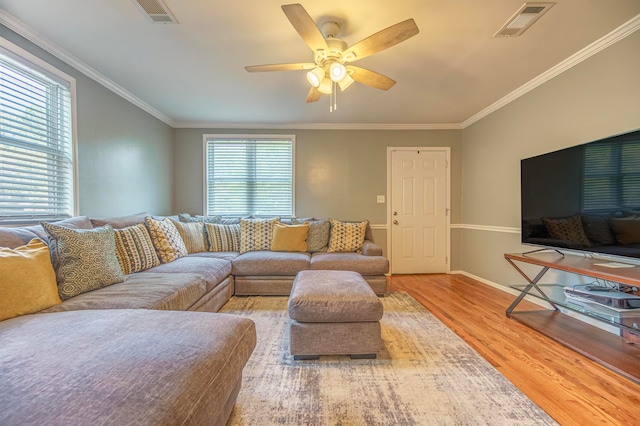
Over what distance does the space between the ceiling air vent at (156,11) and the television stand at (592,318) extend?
132 inches

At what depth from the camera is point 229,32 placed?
2.08 m

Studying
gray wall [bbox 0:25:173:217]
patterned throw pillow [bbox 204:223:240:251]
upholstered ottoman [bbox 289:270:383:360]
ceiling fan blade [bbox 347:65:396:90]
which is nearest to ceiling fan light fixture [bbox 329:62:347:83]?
ceiling fan blade [bbox 347:65:396:90]

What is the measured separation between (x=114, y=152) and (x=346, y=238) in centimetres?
293

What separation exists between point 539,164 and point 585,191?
0.52 meters

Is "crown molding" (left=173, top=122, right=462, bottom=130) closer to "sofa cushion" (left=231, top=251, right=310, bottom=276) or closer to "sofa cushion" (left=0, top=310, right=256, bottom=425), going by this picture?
"sofa cushion" (left=231, top=251, right=310, bottom=276)

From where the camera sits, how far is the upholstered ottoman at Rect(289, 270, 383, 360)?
1.79 meters

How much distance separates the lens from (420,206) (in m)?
4.31

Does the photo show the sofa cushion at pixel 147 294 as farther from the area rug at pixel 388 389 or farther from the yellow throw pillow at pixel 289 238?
the yellow throw pillow at pixel 289 238

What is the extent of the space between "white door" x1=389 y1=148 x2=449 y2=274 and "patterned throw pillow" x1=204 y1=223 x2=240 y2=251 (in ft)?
7.83

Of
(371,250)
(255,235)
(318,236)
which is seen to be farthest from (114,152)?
(371,250)

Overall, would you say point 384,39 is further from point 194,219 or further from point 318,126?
point 194,219

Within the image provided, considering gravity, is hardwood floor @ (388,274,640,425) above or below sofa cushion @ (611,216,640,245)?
below

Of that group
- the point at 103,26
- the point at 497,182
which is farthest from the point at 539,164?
the point at 103,26

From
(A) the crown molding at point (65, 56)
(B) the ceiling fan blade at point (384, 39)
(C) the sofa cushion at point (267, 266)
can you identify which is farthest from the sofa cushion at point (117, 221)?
(B) the ceiling fan blade at point (384, 39)
